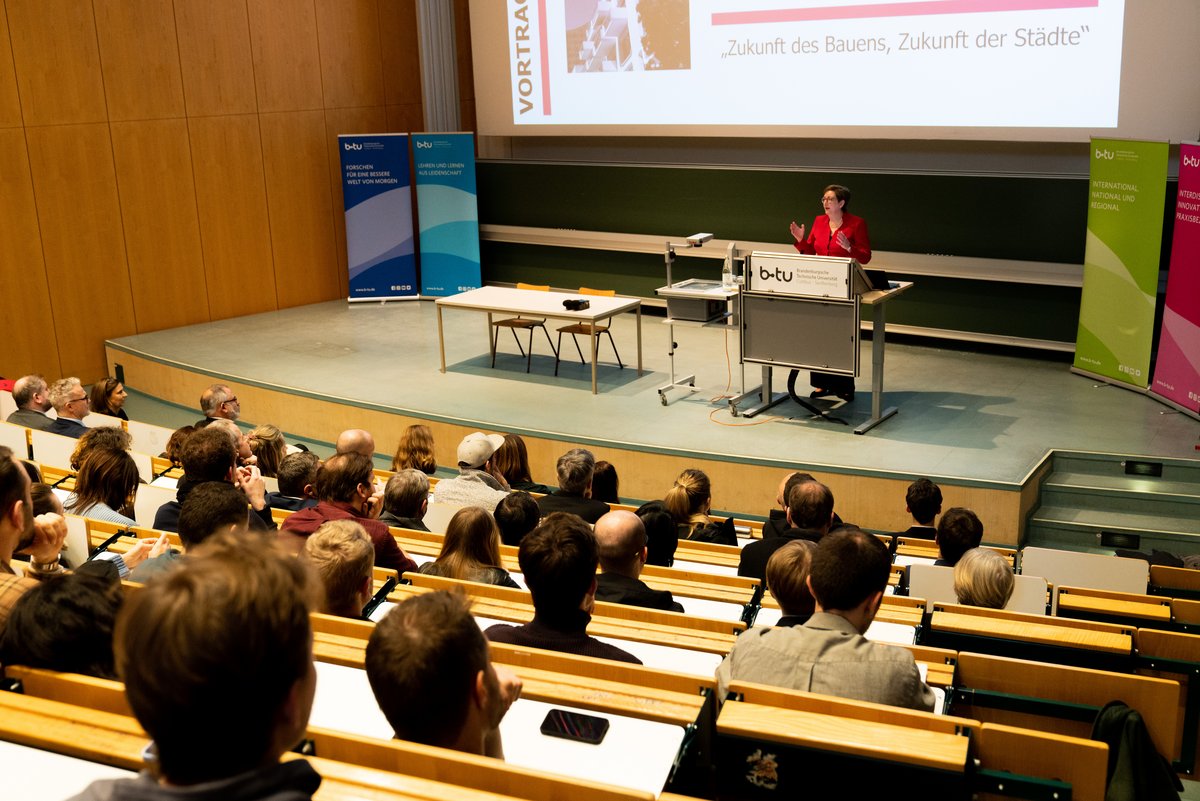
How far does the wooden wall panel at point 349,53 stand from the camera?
1143 centimetres

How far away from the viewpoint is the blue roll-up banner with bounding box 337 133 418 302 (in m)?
11.5

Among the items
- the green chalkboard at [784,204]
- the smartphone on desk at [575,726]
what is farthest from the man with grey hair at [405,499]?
the green chalkboard at [784,204]

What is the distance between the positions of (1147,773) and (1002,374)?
20.6 ft

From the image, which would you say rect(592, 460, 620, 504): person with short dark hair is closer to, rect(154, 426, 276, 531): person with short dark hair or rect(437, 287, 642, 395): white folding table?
rect(154, 426, 276, 531): person with short dark hair

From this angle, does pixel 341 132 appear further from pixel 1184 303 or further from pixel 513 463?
pixel 1184 303

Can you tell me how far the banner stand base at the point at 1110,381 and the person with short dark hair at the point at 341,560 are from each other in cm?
649

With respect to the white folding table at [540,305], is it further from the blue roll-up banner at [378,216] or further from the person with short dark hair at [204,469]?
the person with short dark hair at [204,469]

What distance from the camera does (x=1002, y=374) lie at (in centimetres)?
850

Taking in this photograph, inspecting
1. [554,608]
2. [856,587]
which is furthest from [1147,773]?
[554,608]

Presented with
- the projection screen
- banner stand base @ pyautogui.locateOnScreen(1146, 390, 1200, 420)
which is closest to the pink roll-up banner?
banner stand base @ pyautogui.locateOnScreen(1146, 390, 1200, 420)

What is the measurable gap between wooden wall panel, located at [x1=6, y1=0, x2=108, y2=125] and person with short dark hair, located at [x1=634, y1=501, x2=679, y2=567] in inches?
304

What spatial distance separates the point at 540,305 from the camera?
8.77 m

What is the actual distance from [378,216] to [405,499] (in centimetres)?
746

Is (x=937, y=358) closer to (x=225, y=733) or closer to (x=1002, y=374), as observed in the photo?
(x=1002, y=374)
